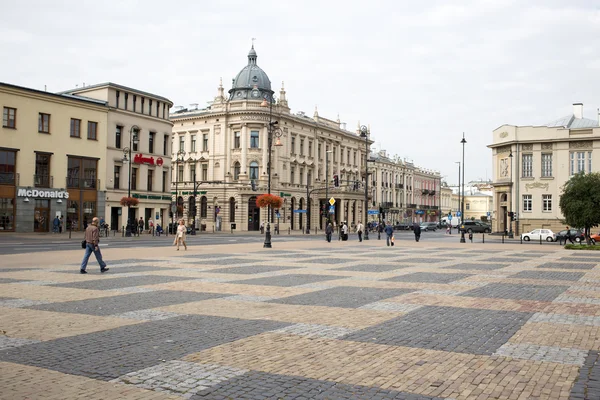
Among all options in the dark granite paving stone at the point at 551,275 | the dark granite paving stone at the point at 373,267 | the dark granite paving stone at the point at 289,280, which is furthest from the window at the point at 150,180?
the dark granite paving stone at the point at 551,275

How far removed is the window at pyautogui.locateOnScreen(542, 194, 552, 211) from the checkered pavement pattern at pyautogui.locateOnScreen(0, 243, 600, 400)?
53515 mm

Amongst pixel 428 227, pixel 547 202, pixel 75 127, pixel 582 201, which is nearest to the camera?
pixel 582 201

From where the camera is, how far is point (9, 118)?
45000 millimetres

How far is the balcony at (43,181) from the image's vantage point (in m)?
47.0

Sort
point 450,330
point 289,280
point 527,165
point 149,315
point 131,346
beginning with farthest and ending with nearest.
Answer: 1. point 527,165
2. point 289,280
3. point 149,315
4. point 450,330
5. point 131,346

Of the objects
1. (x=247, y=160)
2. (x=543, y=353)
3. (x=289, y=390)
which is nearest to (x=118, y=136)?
(x=247, y=160)

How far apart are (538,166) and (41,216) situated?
52521mm

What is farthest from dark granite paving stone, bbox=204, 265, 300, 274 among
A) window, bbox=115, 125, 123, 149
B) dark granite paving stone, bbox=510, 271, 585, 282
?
window, bbox=115, 125, 123, 149

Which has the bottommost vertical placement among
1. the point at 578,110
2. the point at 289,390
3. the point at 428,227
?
the point at 289,390

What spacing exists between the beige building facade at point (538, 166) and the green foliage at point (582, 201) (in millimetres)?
25021

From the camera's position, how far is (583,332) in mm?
8859

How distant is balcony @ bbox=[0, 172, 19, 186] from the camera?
4466 centimetres

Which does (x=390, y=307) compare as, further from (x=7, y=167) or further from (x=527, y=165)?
(x=527, y=165)

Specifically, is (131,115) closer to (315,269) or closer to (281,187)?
(281,187)
